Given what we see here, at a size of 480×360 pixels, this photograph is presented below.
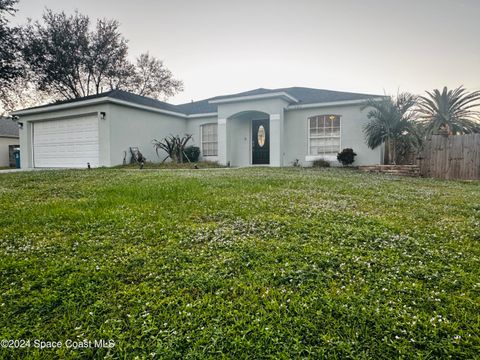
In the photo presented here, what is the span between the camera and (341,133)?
44.2 feet

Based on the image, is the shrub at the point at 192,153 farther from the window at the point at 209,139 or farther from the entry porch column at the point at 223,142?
the entry porch column at the point at 223,142

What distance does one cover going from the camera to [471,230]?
11.7 ft

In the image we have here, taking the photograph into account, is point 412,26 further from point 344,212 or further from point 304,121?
point 344,212

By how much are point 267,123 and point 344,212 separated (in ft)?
37.8

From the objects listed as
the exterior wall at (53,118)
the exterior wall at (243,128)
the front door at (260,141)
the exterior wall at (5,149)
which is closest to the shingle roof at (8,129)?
the exterior wall at (5,149)

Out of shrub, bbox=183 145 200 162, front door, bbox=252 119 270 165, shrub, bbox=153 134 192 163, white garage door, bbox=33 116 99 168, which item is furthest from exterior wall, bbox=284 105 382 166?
white garage door, bbox=33 116 99 168

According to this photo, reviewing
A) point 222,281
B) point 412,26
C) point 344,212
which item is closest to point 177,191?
point 344,212

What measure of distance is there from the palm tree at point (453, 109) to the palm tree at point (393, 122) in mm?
794

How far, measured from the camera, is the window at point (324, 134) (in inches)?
541

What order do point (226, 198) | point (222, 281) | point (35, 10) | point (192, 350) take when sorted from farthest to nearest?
point (35, 10), point (226, 198), point (222, 281), point (192, 350)

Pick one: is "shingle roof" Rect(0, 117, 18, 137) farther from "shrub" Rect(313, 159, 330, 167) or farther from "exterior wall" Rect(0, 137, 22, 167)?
"shrub" Rect(313, 159, 330, 167)

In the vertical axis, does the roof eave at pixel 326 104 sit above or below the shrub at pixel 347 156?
above

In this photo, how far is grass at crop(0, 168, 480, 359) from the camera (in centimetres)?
173

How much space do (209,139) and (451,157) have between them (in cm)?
1152
